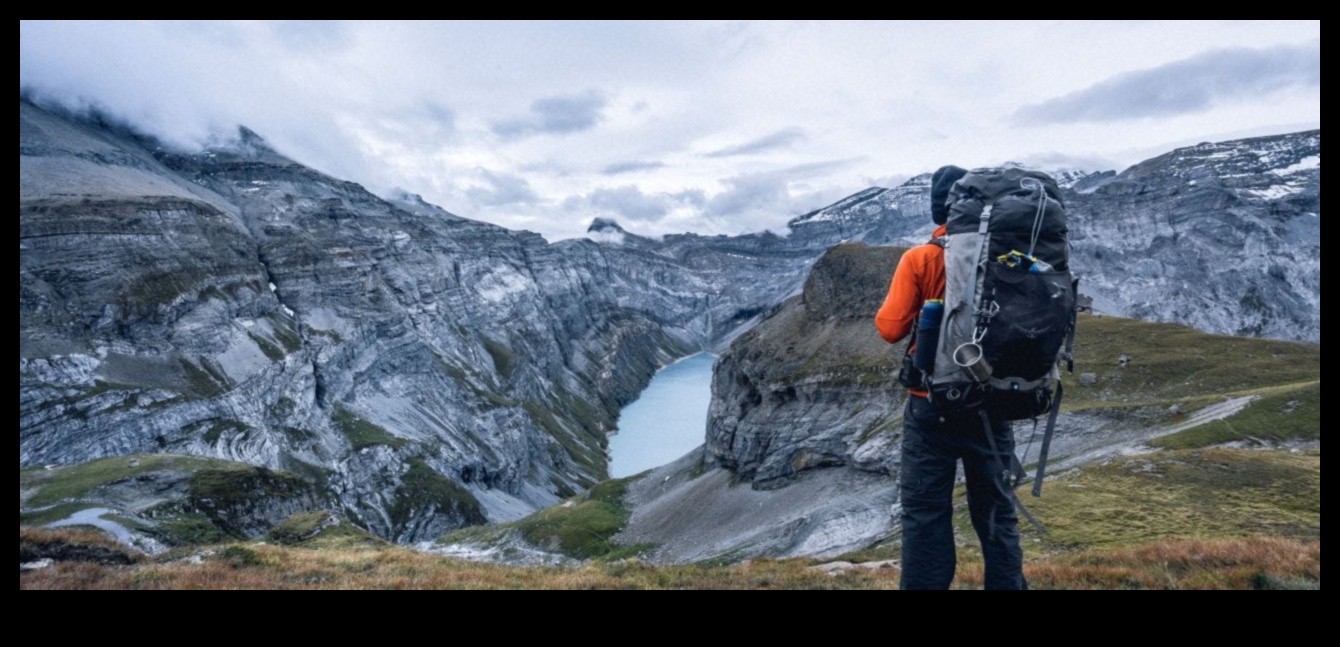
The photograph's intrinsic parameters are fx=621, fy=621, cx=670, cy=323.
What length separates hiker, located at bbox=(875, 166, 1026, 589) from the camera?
765cm

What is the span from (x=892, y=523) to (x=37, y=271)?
12368 cm

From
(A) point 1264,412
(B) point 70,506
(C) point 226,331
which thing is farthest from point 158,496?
(C) point 226,331

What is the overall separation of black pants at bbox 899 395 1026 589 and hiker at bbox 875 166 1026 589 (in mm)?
11

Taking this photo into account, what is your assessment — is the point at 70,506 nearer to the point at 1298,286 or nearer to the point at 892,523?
the point at 892,523

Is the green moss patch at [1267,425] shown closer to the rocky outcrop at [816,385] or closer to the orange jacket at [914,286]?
the rocky outcrop at [816,385]

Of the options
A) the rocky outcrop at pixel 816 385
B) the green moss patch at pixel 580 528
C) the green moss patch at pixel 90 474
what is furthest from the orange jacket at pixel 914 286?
the green moss patch at pixel 580 528

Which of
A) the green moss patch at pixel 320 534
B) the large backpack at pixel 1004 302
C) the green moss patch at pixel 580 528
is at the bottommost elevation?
the green moss patch at pixel 580 528

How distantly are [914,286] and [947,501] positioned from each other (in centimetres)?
286

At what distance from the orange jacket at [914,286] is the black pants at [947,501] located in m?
0.66

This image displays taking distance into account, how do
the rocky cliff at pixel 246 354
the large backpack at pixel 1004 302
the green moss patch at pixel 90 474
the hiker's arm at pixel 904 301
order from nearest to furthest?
the large backpack at pixel 1004 302 < the hiker's arm at pixel 904 301 < the green moss patch at pixel 90 474 < the rocky cliff at pixel 246 354

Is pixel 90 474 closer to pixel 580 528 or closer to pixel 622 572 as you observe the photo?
pixel 580 528

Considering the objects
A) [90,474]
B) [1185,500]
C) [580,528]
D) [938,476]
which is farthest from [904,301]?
[580,528]

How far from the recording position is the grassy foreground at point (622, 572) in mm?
8883
